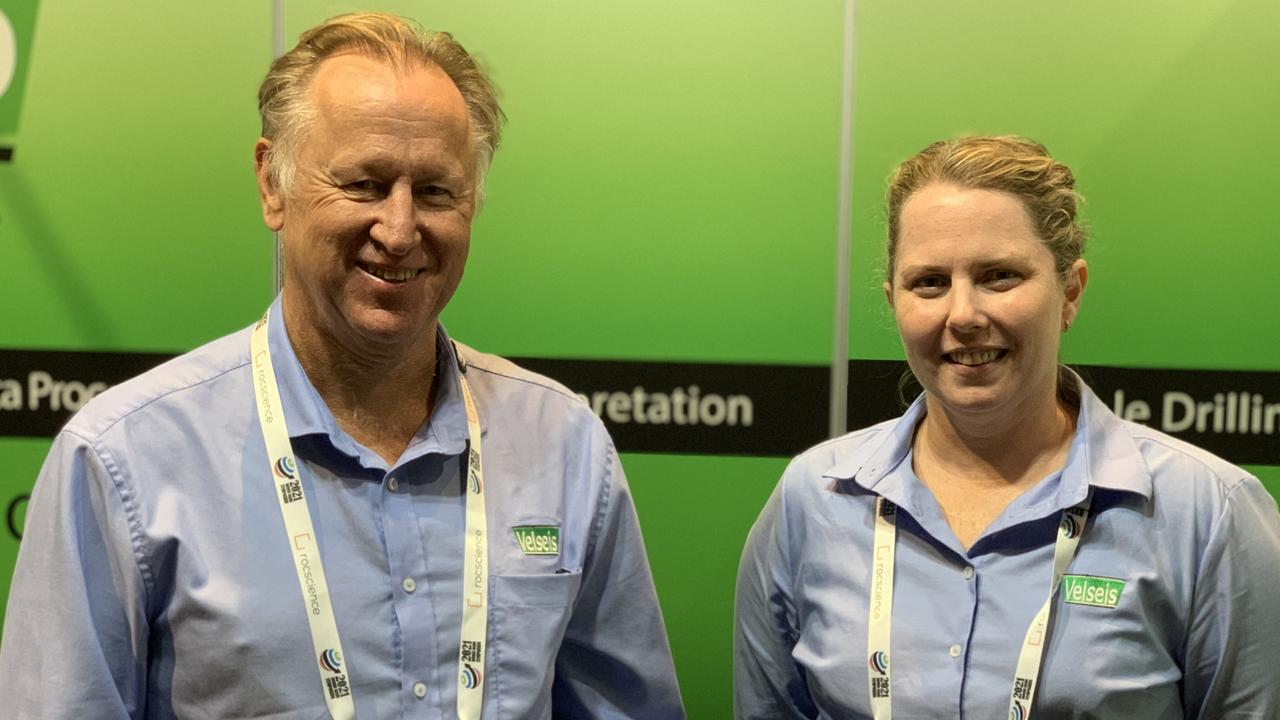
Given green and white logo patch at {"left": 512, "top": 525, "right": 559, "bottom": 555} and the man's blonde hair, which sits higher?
the man's blonde hair

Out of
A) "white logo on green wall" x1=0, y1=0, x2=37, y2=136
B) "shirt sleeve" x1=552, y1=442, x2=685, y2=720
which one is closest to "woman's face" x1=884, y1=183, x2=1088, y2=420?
"shirt sleeve" x1=552, y1=442, x2=685, y2=720

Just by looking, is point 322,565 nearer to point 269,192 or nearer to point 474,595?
point 474,595

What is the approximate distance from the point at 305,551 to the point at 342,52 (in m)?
0.73

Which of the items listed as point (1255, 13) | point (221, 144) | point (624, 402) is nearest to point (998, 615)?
point (624, 402)

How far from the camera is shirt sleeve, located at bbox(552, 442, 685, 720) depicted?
2.02 m

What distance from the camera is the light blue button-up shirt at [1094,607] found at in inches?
73.5

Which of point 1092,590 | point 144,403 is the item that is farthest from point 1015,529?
point 144,403

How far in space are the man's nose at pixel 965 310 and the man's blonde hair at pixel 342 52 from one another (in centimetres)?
77

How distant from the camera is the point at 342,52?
5.90ft

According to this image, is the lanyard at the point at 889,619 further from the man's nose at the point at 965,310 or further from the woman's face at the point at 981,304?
the man's nose at the point at 965,310

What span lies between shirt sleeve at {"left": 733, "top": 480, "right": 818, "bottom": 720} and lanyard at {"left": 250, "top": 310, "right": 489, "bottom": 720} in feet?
2.01

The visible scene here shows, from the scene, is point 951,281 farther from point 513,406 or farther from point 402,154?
point 402,154

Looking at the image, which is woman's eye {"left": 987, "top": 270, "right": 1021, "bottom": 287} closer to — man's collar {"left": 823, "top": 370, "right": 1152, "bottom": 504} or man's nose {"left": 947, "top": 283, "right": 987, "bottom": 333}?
man's nose {"left": 947, "top": 283, "right": 987, "bottom": 333}

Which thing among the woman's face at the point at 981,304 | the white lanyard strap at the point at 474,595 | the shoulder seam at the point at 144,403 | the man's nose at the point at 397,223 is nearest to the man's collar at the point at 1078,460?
the woman's face at the point at 981,304
